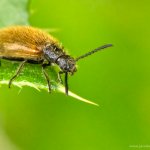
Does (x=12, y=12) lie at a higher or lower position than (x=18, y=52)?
higher

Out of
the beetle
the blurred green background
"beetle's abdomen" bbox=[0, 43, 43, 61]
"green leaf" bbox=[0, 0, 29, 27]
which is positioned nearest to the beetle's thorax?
the beetle

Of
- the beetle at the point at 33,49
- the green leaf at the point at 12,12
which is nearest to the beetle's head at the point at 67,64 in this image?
the beetle at the point at 33,49

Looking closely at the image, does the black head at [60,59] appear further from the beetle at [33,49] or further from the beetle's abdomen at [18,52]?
the beetle's abdomen at [18,52]

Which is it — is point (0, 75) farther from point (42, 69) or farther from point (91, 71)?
Answer: point (91, 71)

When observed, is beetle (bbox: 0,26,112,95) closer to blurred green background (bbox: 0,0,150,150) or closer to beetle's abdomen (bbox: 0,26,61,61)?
beetle's abdomen (bbox: 0,26,61,61)

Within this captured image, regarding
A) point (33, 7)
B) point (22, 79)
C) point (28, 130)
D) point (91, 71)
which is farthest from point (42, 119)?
point (22, 79)

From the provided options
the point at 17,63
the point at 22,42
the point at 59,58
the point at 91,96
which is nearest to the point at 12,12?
the point at 22,42

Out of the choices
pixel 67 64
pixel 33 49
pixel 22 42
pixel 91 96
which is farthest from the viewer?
pixel 91 96

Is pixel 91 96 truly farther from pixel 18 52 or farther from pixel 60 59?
pixel 18 52
